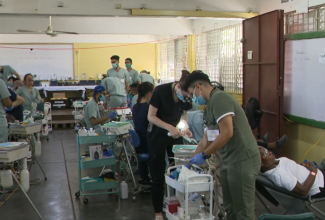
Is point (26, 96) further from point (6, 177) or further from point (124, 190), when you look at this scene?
point (6, 177)

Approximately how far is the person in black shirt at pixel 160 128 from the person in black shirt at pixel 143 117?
1.15 meters

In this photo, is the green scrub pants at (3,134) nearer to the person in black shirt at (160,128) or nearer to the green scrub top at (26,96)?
the person in black shirt at (160,128)

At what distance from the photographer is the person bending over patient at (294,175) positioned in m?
3.44

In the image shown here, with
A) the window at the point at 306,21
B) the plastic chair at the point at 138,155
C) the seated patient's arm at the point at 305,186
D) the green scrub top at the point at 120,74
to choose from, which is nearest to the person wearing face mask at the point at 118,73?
the green scrub top at the point at 120,74

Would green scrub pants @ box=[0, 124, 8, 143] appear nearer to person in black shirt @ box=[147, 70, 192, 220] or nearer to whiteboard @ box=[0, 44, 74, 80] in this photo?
person in black shirt @ box=[147, 70, 192, 220]

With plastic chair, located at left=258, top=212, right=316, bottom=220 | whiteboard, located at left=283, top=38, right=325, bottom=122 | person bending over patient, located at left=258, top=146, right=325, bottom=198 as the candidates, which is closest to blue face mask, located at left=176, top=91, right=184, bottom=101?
person bending over patient, located at left=258, top=146, right=325, bottom=198

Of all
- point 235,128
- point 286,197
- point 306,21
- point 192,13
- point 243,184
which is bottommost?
point 286,197

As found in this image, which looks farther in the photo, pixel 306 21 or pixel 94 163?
pixel 306 21

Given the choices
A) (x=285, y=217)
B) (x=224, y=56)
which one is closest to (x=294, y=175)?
(x=285, y=217)

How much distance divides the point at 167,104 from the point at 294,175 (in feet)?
4.17

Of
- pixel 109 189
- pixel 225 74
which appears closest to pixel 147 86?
pixel 109 189

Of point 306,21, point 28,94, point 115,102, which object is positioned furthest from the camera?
point 28,94

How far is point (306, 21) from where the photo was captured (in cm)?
581

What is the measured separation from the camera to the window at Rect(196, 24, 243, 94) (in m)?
8.38
